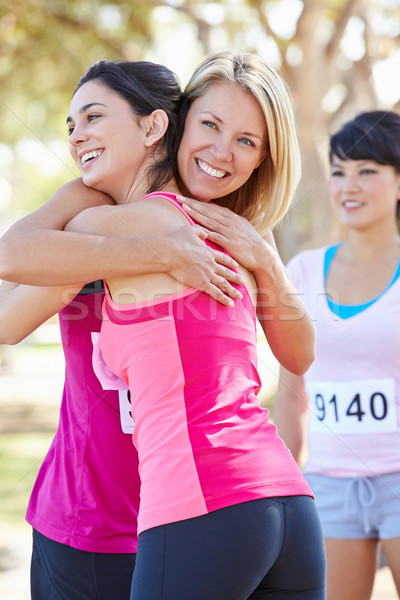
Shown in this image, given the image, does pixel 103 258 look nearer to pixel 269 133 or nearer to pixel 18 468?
pixel 269 133

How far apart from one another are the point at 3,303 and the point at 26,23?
812 centimetres

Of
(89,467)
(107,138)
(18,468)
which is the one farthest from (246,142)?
(18,468)

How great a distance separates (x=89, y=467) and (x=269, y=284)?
0.58m

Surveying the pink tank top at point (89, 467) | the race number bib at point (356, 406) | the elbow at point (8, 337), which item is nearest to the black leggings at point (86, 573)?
the pink tank top at point (89, 467)

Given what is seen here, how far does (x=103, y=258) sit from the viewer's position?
1.35 meters

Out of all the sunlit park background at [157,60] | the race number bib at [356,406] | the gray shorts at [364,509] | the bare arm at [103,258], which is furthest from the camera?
the sunlit park background at [157,60]

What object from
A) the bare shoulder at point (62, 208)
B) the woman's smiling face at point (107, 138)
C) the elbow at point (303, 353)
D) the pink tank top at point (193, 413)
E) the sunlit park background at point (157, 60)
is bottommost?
the pink tank top at point (193, 413)

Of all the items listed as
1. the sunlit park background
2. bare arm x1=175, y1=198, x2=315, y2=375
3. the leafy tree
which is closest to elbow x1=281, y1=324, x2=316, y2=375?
bare arm x1=175, y1=198, x2=315, y2=375

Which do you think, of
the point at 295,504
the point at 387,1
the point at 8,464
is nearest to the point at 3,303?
the point at 295,504

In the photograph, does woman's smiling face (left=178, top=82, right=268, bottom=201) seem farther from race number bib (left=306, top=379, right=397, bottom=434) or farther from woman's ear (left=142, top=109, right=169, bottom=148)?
race number bib (left=306, top=379, right=397, bottom=434)

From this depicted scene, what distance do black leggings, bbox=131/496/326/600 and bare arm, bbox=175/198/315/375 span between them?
53 cm

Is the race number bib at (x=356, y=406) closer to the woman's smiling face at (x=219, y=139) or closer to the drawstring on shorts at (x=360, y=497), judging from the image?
the drawstring on shorts at (x=360, y=497)

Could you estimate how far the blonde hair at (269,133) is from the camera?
162 cm

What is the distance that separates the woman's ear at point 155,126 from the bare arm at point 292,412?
124cm
